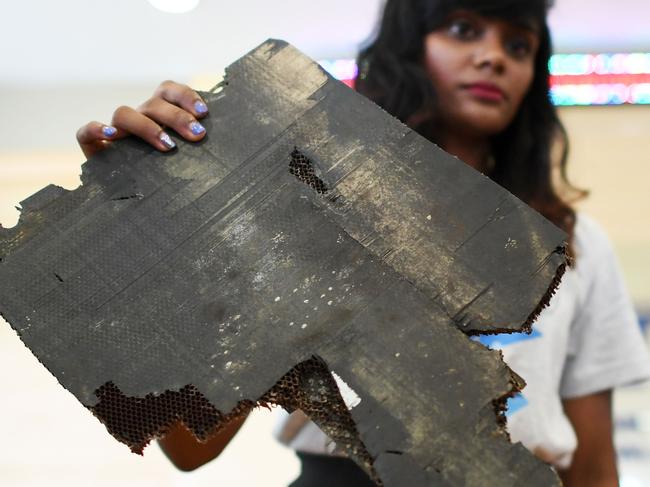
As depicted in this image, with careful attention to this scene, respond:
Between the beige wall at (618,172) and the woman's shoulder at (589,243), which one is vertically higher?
the woman's shoulder at (589,243)

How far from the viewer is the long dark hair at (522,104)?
1212mm

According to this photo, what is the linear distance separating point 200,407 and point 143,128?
0.31 m

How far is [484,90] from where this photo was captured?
116 centimetres

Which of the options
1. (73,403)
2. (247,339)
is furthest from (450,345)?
(73,403)

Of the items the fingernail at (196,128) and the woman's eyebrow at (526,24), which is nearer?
the fingernail at (196,128)

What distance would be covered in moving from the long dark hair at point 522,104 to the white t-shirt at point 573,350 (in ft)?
0.29

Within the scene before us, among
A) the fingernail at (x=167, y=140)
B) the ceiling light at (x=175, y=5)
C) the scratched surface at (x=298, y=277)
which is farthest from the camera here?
the ceiling light at (x=175, y=5)

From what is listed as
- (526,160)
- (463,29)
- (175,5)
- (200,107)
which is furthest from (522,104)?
(175,5)

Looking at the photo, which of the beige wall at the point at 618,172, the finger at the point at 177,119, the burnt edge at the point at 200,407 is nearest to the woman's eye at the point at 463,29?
the finger at the point at 177,119

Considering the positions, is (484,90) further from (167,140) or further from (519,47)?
(167,140)

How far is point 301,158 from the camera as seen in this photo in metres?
0.73

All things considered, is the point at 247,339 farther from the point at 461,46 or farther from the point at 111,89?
the point at 111,89

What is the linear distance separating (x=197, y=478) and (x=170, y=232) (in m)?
2.31

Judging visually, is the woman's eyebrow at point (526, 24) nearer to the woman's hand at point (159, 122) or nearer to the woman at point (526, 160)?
the woman at point (526, 160)
